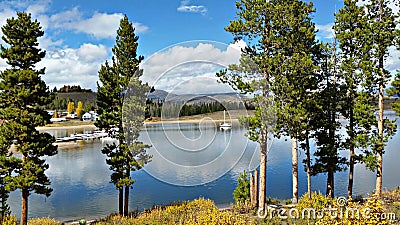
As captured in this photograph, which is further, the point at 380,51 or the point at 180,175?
the point at 380,51

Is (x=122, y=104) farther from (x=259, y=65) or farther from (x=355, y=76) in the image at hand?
(x=355, y=76)

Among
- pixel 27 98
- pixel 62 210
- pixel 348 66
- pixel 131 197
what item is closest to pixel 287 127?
pixel 348 66

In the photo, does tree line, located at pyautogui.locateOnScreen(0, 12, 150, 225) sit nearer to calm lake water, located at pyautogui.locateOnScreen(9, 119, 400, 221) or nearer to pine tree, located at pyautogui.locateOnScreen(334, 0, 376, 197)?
calm lake water, located at pyautogui.locateOnScreen(9, 119, 400, 221)

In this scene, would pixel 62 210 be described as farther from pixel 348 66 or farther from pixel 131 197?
pixel 348 66

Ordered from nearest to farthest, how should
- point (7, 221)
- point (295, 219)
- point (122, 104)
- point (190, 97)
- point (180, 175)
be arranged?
point (190, 97), point (180, 175), point (295, 219), point (7, 221), point (122, 104)

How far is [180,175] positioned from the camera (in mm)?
10875

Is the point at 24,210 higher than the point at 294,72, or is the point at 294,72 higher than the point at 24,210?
the point at 294,72

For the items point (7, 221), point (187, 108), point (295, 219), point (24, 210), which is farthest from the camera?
point (24, 210)

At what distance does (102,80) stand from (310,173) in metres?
10.6

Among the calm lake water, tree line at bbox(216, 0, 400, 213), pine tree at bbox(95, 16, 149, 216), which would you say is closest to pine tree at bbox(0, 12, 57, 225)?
pine tree at bbox(95, 16, 149, 216)

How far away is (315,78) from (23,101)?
39.2 ft

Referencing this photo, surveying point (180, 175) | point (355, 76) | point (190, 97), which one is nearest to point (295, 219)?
point (180, 175)

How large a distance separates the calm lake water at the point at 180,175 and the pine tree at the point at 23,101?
4.29m

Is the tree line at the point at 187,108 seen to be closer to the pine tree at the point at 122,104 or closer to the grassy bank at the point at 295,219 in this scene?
the grassy bank at the point at 295,219
